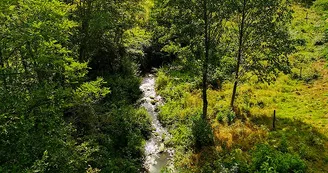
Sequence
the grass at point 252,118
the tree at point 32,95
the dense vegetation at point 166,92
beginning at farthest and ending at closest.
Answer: the grass at point 252,118 < the dense vegetation at point 166,92 < the tree at point 32,95

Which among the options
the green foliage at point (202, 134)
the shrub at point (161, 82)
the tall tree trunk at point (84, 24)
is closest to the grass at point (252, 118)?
the shrub at point (161, 82)

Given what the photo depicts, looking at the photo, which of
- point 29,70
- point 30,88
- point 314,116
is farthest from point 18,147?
point 314,116

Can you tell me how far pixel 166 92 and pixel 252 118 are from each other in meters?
9.15

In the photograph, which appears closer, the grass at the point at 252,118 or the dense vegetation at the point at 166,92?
the dense vegetation at the point at 166,92

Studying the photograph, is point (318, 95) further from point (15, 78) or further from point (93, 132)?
point (15, 78)

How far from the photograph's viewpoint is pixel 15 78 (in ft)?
41.1

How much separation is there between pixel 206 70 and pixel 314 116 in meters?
9.23

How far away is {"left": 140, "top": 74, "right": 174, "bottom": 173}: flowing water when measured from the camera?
2062 centimetres

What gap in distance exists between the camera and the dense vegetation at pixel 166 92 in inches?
476

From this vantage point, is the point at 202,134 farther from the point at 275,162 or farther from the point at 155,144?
the point at 275,162

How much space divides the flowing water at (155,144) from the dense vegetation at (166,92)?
0.66 meters

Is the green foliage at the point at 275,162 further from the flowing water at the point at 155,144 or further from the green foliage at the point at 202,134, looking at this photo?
the flowing water at the point at 155,144

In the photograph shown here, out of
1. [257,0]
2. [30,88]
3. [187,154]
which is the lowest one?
[187,154]

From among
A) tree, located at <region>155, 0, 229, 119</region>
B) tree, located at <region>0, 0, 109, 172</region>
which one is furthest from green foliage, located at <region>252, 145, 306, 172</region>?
tree, located at <region>0, 0, 109, 172</region>
